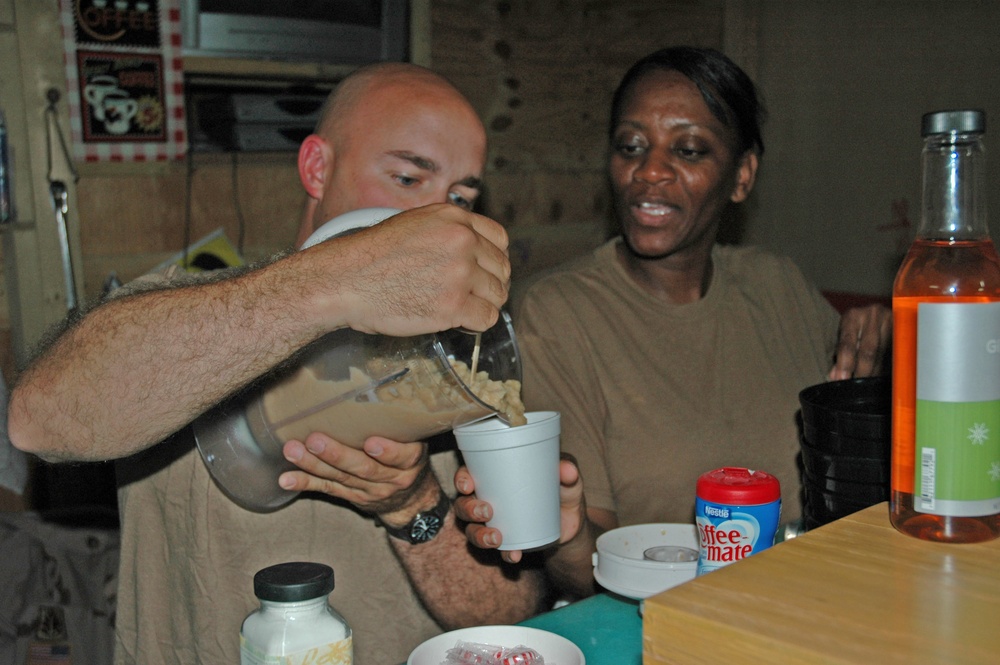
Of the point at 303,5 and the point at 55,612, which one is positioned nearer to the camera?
the point at 55,612

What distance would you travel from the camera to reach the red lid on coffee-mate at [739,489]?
1.02 metres

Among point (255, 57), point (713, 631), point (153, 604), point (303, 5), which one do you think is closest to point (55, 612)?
point (153, 604)

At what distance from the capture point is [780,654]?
569 mm

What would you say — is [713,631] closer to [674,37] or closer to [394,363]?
[394,363]

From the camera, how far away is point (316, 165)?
1586 mm

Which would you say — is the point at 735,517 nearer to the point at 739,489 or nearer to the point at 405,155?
the point at 739,489

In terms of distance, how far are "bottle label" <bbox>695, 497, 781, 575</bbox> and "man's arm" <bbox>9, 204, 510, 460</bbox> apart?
315 mm

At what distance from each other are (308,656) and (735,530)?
0.46 metres

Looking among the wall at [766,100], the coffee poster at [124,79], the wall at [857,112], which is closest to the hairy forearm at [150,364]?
the coffee poster at [124,79]

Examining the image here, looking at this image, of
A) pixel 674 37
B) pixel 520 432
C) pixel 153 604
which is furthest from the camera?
pixel 674 37

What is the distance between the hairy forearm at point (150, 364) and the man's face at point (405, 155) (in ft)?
1.69

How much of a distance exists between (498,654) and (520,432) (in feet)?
0.78

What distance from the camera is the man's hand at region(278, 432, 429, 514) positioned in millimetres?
1087

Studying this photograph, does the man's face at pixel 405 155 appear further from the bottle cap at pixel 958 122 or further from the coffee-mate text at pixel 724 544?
the bottle cap at pixel 958 122
